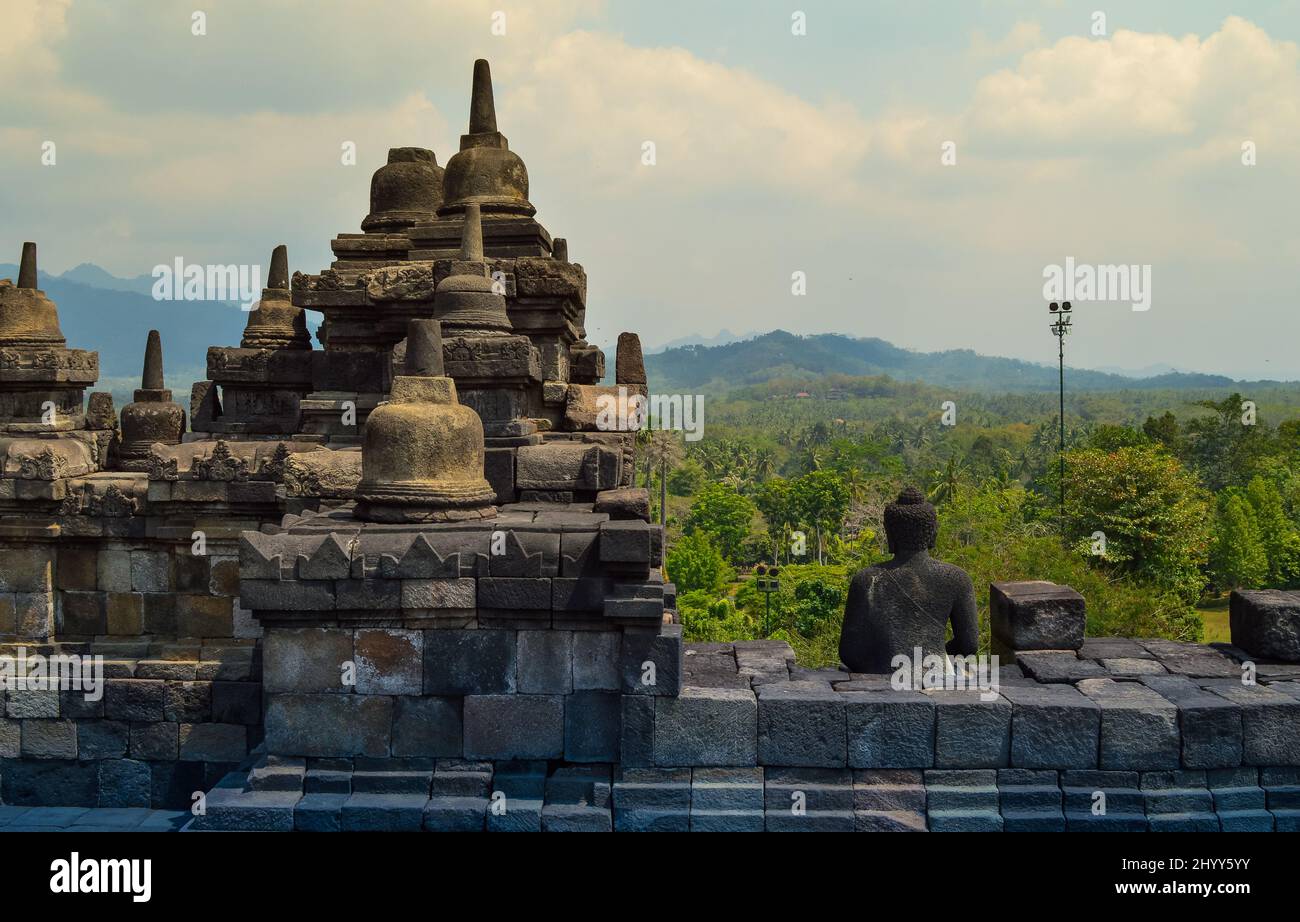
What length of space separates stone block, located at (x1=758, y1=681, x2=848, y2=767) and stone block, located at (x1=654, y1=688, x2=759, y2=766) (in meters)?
0.07

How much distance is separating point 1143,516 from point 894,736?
92.3ft

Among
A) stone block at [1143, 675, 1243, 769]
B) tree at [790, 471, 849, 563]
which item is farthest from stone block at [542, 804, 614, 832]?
tree at [790, 471, 849, 563]

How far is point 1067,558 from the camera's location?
28.6 meters

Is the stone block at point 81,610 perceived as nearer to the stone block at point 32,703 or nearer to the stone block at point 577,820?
the stone block at point 32,703

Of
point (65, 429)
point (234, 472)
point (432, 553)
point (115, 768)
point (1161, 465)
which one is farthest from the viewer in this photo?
point (1161, 465)

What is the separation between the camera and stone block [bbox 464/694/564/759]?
20.3ft

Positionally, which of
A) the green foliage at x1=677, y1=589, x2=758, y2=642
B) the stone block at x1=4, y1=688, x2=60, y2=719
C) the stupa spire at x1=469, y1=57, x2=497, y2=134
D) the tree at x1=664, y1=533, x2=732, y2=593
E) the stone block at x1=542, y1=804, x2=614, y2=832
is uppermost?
the stupa spire at x1=469, y1=57, x2=497, y2=134

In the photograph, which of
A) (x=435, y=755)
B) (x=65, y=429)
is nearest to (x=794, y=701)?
(x=435, y=755)

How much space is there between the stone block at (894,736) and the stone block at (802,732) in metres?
0.08

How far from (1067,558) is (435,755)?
83.2 feet

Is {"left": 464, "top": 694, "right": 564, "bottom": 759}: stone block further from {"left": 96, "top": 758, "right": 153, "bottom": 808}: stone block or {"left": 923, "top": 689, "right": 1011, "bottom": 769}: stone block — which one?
{"left": 96, "top": 758, "right": 153, "bottom": 808}: stone block

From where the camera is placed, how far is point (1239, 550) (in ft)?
123

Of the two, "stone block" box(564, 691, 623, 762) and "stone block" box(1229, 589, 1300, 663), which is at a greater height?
"stone block" box(1229, 589, 1300, 663)

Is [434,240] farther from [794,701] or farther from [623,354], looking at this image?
[794,701]
